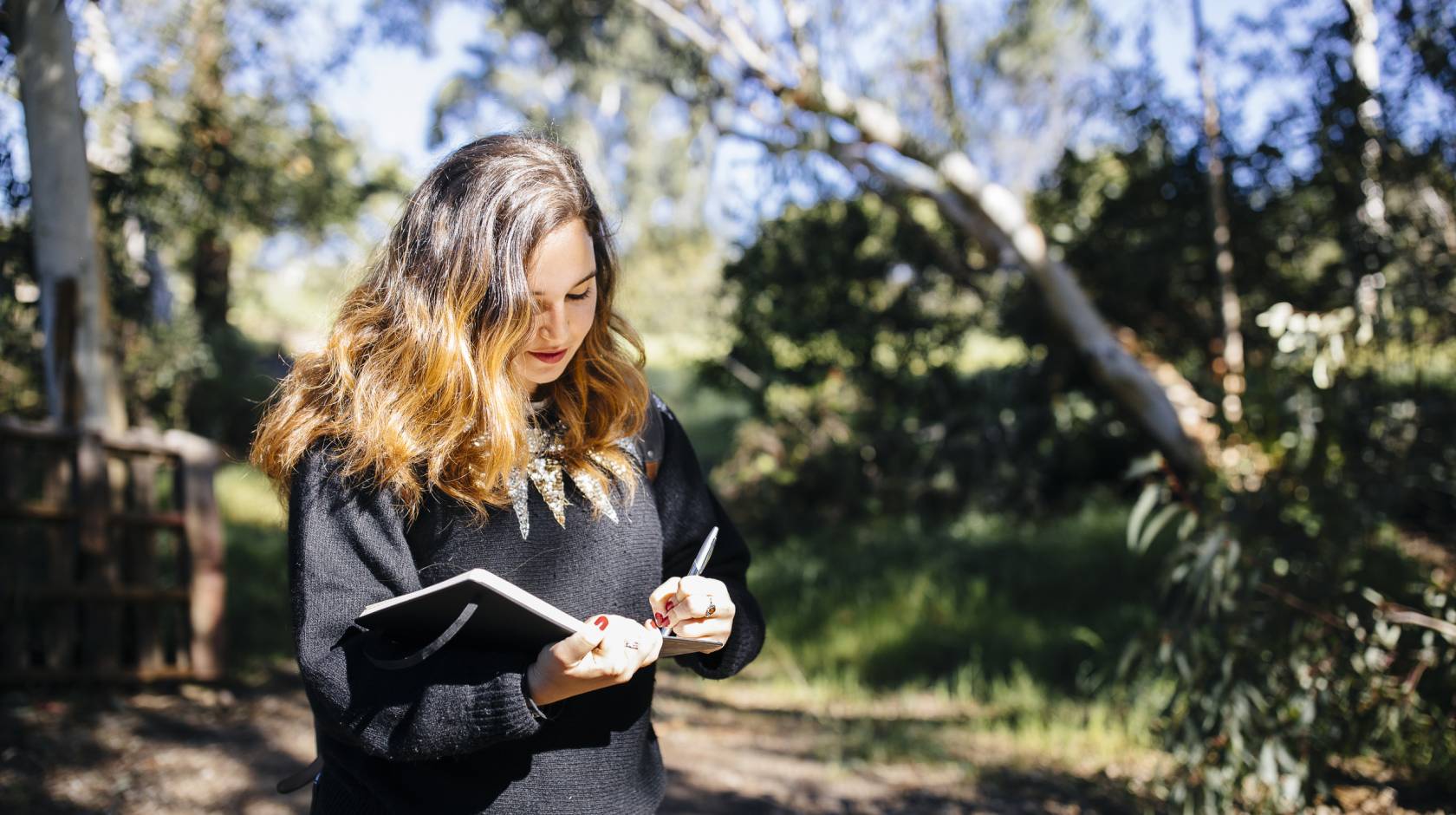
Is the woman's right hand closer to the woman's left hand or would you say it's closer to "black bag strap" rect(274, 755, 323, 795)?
the woman's left hand

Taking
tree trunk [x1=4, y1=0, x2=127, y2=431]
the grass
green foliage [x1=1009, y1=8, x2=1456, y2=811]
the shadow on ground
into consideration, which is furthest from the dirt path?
tree trunk [x1=4, y1=0, x2=127, y2=431]

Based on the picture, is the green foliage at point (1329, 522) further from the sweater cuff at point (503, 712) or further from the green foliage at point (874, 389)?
the sweater cuff at point (503, 712)

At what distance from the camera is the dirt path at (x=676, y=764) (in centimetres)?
372

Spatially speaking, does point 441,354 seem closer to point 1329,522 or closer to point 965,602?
point 1329,522

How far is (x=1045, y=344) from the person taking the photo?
28.0ft

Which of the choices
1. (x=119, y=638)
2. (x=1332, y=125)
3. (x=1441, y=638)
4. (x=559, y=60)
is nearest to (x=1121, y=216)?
(x=1332, y=125)

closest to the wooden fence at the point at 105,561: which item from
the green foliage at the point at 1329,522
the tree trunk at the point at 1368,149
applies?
the green foliage at the point at 1329,522

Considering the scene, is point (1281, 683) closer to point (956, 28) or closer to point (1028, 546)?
point (1028, 546)

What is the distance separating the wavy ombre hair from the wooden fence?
11.5ft

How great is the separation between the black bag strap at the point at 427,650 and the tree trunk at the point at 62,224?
3.75 meters

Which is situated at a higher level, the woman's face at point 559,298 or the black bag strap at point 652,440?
the woman's face at point 559,298

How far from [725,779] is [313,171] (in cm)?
802

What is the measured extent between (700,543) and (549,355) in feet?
1.41

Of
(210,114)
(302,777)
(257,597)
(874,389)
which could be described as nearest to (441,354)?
(302,777)
